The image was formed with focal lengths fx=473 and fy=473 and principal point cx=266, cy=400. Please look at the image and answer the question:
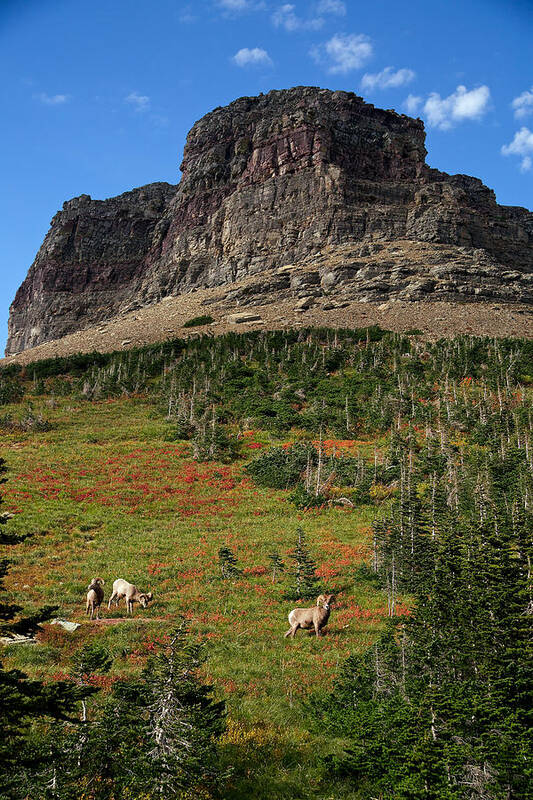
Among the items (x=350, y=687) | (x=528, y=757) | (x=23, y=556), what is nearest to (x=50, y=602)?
(x=23, y=556)

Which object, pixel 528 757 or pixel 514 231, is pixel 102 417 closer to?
pixel 528 757

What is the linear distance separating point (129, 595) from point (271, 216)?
130368mm

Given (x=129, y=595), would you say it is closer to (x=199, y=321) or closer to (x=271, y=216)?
(x=199, y=321)

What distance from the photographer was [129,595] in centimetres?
1823

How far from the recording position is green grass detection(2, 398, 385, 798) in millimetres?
11547

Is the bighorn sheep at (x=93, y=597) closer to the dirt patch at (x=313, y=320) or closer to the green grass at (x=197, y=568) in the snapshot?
the green grass at (x=197, y=568)

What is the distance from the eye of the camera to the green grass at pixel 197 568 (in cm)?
1155

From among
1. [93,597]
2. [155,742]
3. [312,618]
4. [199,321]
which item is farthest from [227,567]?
[199,321]

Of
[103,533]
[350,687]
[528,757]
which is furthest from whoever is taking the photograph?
[103,533]

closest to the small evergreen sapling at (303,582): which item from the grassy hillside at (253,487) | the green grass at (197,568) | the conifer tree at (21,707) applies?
the grassy hillside at (253,487)

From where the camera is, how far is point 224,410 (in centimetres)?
6234

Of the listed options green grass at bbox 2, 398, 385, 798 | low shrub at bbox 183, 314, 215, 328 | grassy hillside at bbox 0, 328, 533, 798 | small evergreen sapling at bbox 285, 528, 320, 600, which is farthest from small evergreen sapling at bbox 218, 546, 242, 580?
low shrub at bbox 183, 314, 215, 328

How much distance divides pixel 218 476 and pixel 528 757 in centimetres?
3809

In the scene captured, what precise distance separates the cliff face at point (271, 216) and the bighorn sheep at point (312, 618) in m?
96.8
